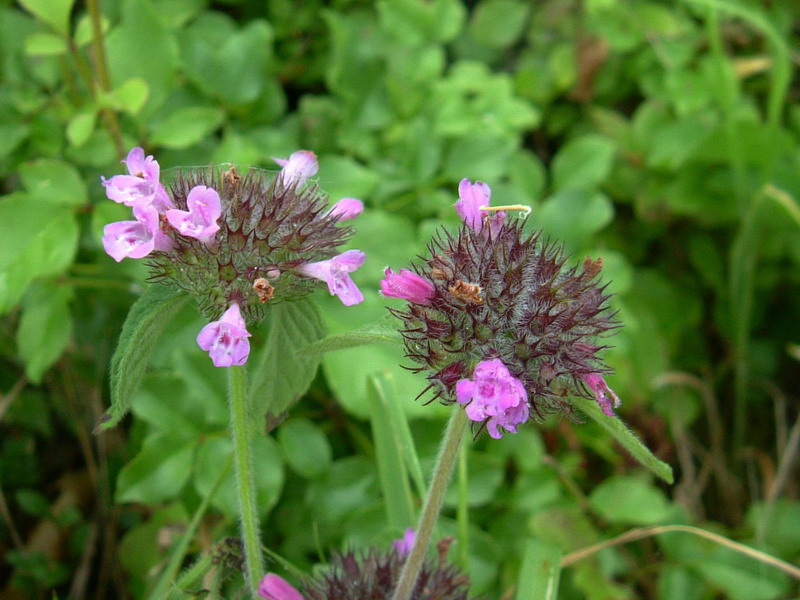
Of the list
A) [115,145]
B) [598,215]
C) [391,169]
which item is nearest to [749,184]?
[598,215]

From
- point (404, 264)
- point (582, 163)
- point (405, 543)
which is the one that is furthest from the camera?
point (582, 163)

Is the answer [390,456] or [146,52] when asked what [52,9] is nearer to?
[146,52]

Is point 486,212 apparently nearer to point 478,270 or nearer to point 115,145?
point 478,270

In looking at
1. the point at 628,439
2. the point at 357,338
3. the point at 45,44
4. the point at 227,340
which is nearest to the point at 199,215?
the point at 227,340

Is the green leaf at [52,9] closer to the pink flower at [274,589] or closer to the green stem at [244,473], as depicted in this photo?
the green stem at [244,473]

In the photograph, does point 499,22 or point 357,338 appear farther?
point 499,22

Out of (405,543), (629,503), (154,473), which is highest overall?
(405,543)

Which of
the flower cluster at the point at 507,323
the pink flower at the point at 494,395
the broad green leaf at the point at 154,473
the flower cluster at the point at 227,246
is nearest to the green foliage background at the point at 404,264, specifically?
the broad green leaf at the point at 154,473
